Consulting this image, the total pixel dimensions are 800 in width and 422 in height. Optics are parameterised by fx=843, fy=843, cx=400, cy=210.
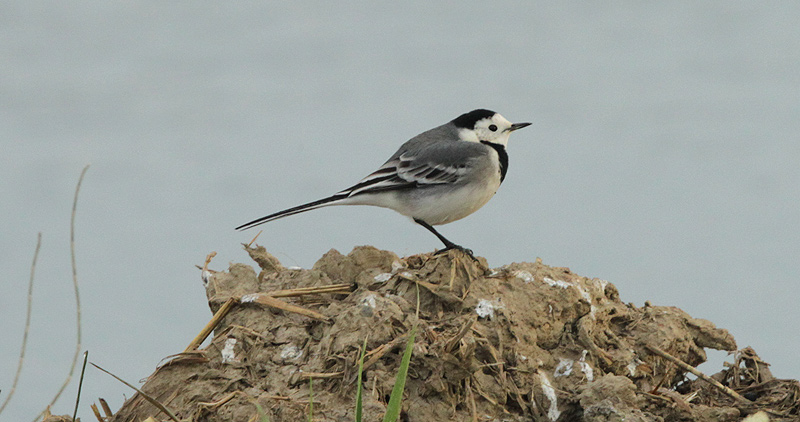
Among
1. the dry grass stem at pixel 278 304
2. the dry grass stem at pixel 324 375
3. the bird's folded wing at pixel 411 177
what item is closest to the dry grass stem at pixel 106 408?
the dry grass stem at pixel 278 304

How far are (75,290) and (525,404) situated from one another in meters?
3.30

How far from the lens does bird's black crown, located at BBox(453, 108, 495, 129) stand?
321 inches

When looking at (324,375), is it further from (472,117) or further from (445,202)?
(472,117)

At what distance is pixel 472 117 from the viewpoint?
8.19 meters

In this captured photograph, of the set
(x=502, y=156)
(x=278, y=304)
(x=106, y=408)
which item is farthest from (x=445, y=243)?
(x=106, y=408)

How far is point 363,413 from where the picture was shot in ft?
16.6

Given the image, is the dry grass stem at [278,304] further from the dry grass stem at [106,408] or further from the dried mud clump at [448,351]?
the dry grass stem at [106,408]

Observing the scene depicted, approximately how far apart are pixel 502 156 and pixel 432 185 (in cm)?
92

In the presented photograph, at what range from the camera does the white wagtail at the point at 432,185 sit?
7.44 metres

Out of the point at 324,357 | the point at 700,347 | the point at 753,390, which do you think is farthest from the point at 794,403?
the point at 324,357

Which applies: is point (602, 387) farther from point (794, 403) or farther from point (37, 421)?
point (37, 421)

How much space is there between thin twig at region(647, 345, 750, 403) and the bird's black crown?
288 centimetres

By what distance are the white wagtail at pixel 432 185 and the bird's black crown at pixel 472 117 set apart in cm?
43

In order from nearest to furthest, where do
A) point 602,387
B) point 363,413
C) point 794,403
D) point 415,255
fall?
point 363,413 → point 602,387 → point 794,403 → point 415,255
